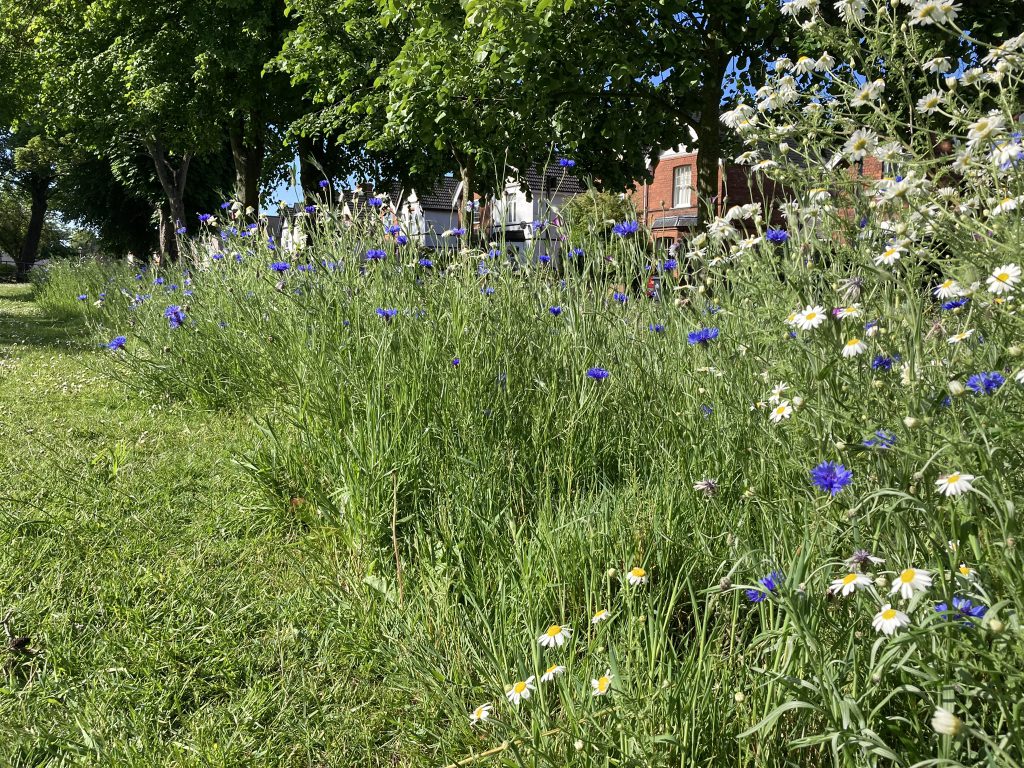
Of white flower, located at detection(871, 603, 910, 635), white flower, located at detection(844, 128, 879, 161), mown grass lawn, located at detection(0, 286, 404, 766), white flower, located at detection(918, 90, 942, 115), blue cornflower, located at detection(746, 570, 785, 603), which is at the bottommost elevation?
mown grass lawn, located at detection(0, 286, 404, 766)

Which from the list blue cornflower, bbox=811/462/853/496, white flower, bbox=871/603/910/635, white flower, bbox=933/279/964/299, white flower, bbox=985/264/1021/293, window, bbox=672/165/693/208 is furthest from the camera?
window, bbox=672/165/693/208

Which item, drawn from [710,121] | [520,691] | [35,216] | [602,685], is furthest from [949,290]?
[35,216]

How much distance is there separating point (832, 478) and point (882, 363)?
12.8 inches

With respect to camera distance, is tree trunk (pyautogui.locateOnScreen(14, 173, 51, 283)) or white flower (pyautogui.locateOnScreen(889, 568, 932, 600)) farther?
tree trunk (pyautogui.locateOnScreen(14, 173, 51, 283))

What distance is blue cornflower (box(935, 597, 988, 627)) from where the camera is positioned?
1090mm

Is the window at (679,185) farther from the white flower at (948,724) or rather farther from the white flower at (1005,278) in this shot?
the white flower at (948,724)

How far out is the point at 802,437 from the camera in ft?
5.29

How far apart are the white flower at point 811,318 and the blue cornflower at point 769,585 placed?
430 millimetres

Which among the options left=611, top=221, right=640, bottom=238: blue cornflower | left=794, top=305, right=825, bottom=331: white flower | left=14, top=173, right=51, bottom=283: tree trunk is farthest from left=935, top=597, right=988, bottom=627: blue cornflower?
left=14, top=173, right=51, bottom=283: tree trunk

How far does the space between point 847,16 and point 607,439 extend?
1387mm

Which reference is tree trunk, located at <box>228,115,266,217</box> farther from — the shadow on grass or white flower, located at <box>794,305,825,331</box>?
white flower, located at <box>794,305,825,331</box>

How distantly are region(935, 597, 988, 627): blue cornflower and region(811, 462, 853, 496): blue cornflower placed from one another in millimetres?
229

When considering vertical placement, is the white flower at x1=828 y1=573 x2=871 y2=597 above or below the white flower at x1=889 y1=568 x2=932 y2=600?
below

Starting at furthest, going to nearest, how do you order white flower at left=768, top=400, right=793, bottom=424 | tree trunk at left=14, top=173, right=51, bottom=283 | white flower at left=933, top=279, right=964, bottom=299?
tree trunk at left=14, top=173, right=51, bottom=283 < white flower at left=768, top=400, right=793, bottom=424 < white flower at left=933, top=279, right=964, bottom=299
